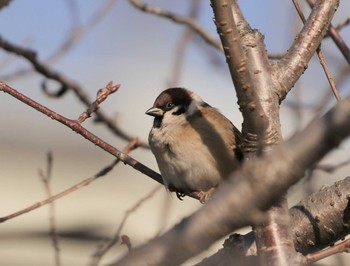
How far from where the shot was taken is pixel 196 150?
3.10 meters

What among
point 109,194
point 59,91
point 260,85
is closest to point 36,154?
point 109,194

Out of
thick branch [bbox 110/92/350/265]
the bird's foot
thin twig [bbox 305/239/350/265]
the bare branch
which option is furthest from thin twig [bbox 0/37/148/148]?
thick branch [bbox 110/92/350/265]

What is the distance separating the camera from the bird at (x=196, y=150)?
300 cm

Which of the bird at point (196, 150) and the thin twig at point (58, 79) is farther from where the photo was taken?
the thin twig at point (58, 79)

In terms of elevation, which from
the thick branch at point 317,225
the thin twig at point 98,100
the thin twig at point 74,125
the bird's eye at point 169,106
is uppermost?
the bird's eye at point 169,106

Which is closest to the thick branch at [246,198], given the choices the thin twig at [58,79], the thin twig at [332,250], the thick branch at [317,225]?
the thin twig at [332,250]

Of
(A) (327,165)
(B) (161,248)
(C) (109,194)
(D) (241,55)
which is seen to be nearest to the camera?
(B) (161,248)

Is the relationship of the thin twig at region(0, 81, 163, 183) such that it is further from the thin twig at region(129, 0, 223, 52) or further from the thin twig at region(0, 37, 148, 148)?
the thin twig at region(129, 0, 223, 52)

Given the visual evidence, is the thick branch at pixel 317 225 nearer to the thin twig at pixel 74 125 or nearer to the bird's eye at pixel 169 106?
the thin twig at pixel 74 125

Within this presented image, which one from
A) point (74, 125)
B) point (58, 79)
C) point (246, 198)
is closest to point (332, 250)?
point (246, 198)

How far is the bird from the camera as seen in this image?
3.00 m

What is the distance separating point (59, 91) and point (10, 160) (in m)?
3.79

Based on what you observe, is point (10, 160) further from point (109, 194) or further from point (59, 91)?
point (59, 91)

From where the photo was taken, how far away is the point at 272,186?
0.91 metres
